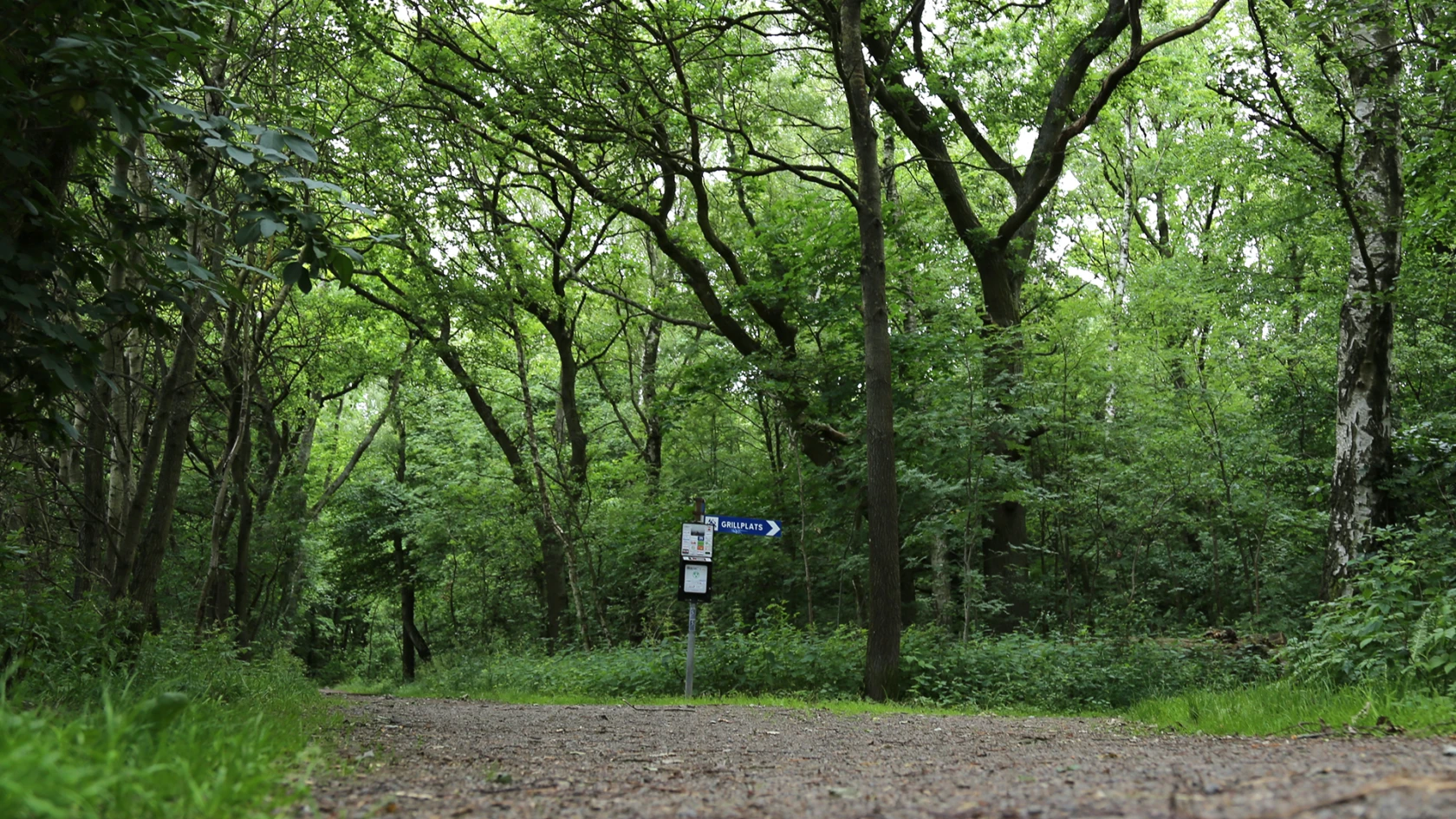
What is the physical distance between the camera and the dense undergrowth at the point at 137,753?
2.11 meters

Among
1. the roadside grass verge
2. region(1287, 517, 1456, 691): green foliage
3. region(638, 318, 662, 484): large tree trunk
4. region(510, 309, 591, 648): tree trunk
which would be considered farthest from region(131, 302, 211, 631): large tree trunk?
region(638, 318, 662, 484): large tree trunk

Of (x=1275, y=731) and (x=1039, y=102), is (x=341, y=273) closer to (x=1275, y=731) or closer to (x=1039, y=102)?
(x=1275, y=731)

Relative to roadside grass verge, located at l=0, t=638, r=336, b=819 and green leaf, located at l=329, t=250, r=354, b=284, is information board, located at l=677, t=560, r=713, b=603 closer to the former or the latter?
roadside grass verge, located at l=0, t=638, r=336, b=819

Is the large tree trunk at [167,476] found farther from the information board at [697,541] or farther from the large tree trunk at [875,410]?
the large tree trunk at [875,410]

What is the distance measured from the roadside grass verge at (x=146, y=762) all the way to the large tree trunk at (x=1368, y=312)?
1011cm

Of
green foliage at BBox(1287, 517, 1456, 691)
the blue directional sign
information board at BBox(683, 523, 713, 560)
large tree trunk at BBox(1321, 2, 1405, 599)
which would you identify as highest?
large tree trunk at BBox(1321, 2, 1405, 599)

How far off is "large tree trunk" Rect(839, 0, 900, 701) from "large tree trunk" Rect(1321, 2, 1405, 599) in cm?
457

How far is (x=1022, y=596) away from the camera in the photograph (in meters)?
14.1

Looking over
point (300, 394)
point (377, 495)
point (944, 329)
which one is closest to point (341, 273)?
point (944, 329)

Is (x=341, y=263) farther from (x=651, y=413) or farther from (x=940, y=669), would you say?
(x=651, y=413)

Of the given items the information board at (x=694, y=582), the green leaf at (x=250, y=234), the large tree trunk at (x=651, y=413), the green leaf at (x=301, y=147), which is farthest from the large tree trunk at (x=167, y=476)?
the large tree trunk at (x=651, y=413)

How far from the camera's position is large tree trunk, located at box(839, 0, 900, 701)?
33.9ft

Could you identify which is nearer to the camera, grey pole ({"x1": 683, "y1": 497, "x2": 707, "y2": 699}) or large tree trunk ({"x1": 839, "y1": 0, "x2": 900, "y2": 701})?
large tree trunk ({"x1": 839, "y1": 0, "x2": 900, "y2": 701})

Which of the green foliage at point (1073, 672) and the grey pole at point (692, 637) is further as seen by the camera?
the grey pole at point (692, 637)
